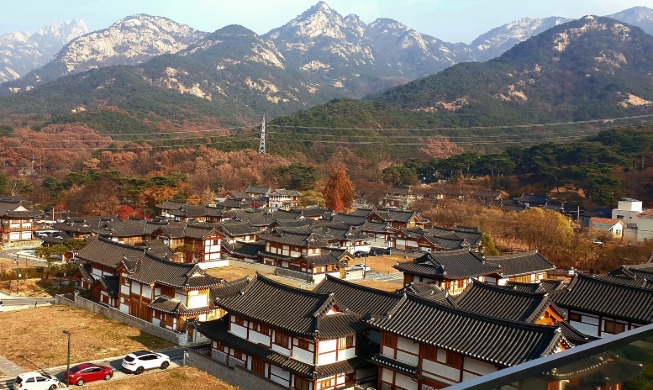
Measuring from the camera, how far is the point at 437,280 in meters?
32.7

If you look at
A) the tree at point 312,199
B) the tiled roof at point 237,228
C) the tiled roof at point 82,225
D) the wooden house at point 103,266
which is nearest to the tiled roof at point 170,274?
the wooden house at point 103,266

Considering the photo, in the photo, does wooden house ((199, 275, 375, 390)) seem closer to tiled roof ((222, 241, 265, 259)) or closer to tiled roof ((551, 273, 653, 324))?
tiled roof ((551, 273, 653, 324))

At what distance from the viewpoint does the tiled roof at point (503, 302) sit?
19.6 m

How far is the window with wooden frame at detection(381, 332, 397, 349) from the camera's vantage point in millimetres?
18469

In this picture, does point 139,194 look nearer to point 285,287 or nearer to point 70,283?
point 70,283

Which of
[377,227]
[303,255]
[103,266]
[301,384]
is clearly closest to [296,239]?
[303,255]

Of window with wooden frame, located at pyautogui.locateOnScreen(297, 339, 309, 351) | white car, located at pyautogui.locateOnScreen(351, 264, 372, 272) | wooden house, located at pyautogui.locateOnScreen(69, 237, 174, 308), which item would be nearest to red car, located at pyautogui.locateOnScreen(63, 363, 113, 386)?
window with wooden frame, located at pyautogui.locateOnScreen(297, 339, 309, 351)

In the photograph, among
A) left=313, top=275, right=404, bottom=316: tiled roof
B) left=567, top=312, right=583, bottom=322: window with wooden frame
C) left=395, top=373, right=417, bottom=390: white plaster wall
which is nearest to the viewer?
left=395, top=373, right=417, bottom=390: white plaster wall

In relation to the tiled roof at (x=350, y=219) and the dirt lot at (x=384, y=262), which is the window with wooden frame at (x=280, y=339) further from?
the tiled roof at (x=350, y=219)

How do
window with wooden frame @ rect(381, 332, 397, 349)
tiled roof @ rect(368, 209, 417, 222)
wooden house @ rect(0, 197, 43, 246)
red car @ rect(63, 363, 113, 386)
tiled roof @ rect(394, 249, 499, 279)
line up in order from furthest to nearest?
tiled roof @ rect(368, 209, 417, 222) → wooden house @ rect(0, 197, 43, 246) → tiled roof @ rect(394, 249, 499, 279) → red car @ rect(63, 363, 113, 386) → window with wooden frame @ rect(381, 332, 397, 349)

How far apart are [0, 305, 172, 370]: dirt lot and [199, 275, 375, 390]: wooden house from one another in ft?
20.5

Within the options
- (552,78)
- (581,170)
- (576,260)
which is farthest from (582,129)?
(576,260)

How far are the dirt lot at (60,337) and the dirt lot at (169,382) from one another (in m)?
3.37

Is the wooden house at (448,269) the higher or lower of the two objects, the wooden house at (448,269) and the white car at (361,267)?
the higher
